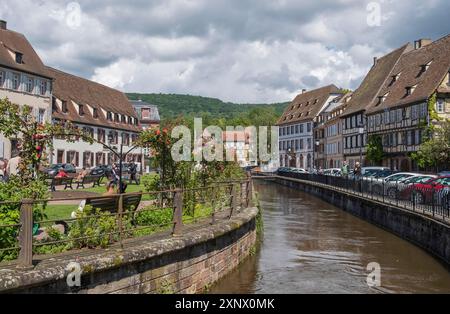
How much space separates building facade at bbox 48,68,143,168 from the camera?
184 ft

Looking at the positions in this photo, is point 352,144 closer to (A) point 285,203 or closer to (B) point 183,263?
(A) point 285,203

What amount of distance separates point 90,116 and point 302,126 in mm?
45448

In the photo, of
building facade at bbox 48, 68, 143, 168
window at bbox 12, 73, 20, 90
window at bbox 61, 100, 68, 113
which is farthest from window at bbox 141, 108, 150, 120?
window at bbox 12, 73, 20, 90

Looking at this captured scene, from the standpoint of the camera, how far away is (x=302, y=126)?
316 feet

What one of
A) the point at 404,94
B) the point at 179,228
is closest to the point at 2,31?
the point at 404,94

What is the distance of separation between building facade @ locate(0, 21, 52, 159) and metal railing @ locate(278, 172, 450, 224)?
90.7 feet

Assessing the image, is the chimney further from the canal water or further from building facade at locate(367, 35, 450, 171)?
the canal water

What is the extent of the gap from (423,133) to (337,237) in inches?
1136

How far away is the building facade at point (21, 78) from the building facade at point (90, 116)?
9.19ft

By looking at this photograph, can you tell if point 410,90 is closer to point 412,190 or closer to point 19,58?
point 412,190

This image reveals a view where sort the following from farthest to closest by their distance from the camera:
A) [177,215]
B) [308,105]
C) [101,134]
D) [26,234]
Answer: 1. [308,105]
2. [101,134]
3. [177,215]
4. [26,234]

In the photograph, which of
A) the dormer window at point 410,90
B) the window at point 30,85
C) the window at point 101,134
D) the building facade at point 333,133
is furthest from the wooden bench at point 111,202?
the building facade at point 333,133

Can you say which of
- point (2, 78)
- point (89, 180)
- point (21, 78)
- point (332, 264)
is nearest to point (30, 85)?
point (21, 78)
